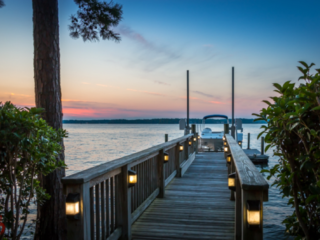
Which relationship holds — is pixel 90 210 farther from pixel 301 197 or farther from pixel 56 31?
pixel 56 31

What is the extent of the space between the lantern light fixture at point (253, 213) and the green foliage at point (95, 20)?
4020 millimetres

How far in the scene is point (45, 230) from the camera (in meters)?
3.66

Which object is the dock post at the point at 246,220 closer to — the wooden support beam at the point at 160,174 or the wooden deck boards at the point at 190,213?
the wooden deck boards at the point at 190,213

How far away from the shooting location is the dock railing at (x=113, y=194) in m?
2.16

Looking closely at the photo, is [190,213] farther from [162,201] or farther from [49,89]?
[49,89]

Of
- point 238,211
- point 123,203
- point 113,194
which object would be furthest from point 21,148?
point 238,211

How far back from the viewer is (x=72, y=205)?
82.5 inches

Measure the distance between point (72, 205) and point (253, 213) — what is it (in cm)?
149

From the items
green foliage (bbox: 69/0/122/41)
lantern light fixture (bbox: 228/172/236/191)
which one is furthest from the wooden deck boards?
green foliage (bbox: 69/0/122/41)

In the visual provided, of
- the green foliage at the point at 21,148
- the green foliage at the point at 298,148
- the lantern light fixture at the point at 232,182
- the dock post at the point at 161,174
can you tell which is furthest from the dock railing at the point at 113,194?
the green foliage at the point at 298,148

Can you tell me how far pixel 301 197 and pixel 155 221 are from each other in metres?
2.40

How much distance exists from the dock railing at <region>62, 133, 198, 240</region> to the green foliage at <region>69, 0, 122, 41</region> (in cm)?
253

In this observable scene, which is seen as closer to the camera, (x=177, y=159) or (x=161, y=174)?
(x=161, y=174)

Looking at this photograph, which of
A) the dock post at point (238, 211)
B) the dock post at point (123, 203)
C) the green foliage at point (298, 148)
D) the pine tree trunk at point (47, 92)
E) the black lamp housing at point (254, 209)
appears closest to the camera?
the green foliage at point (298, 148)
